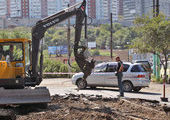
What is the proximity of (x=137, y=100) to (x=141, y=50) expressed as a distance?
10.8 metres

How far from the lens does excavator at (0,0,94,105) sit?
1034 centimetres

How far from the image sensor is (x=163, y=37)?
2139 centimetres

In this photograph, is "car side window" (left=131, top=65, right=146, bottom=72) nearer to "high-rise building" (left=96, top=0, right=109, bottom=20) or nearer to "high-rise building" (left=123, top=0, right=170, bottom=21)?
"high-rise building" (left=96, top=0, right=109, bottom=20)

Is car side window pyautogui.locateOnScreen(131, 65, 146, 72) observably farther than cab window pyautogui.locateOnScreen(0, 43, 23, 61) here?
Yes

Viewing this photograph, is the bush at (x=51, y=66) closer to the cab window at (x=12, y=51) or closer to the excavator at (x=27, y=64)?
the excavator at (x=27, y=64)

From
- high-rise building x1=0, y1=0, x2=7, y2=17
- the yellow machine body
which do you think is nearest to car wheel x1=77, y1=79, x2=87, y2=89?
the yellow machine body

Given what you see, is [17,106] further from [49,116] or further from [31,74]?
[49,116]

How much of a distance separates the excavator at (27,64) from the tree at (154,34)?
1099cm

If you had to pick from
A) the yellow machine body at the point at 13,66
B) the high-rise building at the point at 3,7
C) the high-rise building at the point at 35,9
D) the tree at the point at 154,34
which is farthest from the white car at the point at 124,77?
the high-rise building at the point at 3,7

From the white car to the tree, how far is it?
13.3ft

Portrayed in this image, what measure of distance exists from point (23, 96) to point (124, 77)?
8758 millimetres

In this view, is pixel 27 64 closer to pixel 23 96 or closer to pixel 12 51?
pixel 12 51

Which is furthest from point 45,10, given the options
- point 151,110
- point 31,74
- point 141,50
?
point 151,110

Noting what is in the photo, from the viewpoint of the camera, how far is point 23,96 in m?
10.3
